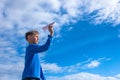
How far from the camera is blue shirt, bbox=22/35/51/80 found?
12.4 m

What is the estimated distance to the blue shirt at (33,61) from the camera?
40.7ft

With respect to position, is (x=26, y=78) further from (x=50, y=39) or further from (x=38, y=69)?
(x=50, y=39)

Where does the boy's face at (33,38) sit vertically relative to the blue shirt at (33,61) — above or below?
above

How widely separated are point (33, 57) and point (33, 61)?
0.18 metres

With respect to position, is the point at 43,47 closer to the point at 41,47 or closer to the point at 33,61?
the point at 41,47

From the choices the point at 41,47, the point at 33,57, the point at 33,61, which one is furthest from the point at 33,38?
the point at 33,61

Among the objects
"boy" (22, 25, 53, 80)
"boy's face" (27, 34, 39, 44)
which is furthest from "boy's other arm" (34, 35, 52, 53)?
"boy's face" (27, 34, 39, 44)

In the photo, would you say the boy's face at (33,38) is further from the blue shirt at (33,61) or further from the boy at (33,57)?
the blue shirt at (33,61)

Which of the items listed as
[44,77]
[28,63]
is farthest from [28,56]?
[44,77]

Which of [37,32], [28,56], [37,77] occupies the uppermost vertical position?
[37,32]

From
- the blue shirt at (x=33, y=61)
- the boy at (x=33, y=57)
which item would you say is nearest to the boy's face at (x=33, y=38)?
the boy at (x=33, y=57)

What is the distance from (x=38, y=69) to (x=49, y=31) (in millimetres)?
1590

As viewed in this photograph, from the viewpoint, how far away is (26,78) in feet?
40.9

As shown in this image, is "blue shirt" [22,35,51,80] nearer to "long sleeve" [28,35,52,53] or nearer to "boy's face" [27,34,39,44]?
"long sleeve" [28,35,52,53]
